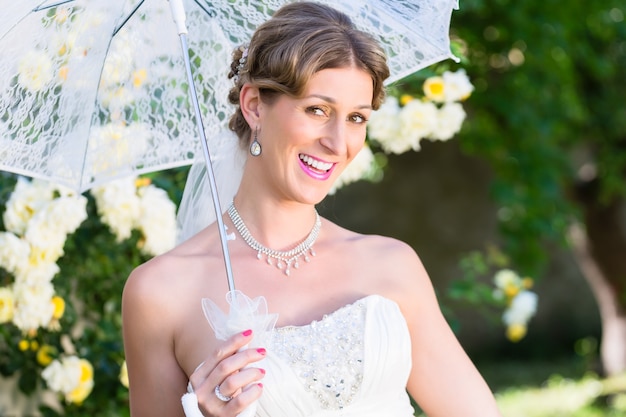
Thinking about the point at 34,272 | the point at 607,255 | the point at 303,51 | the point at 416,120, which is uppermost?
the point at 303,51

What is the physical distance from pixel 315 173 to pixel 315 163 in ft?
0.09

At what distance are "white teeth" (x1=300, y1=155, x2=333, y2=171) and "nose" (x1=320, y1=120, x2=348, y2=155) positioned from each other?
0.04m

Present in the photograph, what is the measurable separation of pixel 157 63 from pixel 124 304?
0.77 m

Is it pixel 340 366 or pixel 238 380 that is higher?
pixel 238 380

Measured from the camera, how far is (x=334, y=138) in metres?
2.43

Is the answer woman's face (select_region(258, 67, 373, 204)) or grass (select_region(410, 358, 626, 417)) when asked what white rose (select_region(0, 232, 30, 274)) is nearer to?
woman's face (select_region(258, 67, 373, 204))

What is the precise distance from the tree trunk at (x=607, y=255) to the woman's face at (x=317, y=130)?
6.89 m

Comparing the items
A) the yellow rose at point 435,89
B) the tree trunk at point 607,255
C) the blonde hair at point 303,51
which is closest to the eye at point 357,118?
the blonde hair at point 303,51

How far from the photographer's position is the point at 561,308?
1176cm

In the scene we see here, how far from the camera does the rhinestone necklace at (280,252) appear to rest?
2.63 meters

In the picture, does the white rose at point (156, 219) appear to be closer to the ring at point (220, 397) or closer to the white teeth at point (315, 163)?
the white teeth at point (315, 163)

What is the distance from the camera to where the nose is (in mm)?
2428

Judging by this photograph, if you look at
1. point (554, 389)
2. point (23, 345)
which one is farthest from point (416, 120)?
point (554, 389)

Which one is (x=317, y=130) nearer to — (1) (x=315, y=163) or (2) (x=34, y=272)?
(1) (x=315, y=163)
